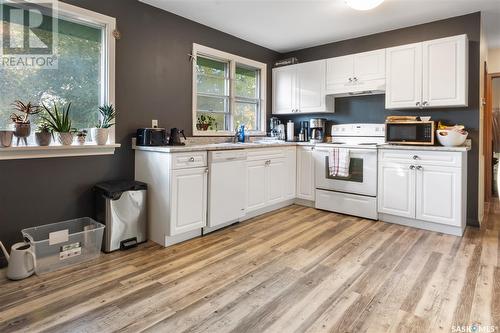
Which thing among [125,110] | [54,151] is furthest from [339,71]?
[54,151]

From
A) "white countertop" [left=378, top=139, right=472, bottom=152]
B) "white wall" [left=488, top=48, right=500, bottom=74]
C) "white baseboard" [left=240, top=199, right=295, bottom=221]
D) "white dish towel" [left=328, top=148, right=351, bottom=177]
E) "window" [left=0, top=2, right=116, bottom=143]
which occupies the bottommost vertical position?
"white baseboard" [left=240, top=199, right=295, bottom=221]

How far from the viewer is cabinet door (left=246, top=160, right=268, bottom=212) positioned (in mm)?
3723

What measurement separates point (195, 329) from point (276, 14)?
11.0ft

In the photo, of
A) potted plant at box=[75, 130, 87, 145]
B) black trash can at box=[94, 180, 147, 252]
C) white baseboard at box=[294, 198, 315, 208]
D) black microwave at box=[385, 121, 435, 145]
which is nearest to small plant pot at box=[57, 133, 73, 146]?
potted plant at box=[75, 130, 87, 145]

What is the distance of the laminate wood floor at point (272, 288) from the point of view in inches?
68.5

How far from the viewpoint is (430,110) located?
381 cm

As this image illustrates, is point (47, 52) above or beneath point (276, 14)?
beneath

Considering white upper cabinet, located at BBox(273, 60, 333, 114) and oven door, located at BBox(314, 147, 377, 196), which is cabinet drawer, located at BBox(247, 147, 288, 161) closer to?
oven door, located at BBox(314, 147, 377, 196)

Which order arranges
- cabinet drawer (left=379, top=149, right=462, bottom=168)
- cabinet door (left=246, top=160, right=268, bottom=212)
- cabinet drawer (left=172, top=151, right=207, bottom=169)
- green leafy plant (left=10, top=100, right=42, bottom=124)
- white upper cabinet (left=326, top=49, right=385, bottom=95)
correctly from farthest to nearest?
white upper cabinet (left=326, top=49, right=385, bottom=95) → cabinet door (left=246, top=160, right=268, bottom=212) → cabinet drawer (left=379, top=149, right=462, bottom=168) → cabinet drawer (left=172, top=151, right=207, bottom=169) → green leafy plant (left=10, top=100, right=42, bottom=124)

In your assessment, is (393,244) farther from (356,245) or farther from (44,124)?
(44,124)

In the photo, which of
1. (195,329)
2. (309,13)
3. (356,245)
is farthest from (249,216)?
(309,13)

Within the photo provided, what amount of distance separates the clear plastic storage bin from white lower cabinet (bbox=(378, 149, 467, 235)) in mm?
3127

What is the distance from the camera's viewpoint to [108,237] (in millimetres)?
2707

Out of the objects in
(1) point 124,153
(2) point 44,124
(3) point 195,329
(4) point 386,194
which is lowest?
(3) point 195,329
